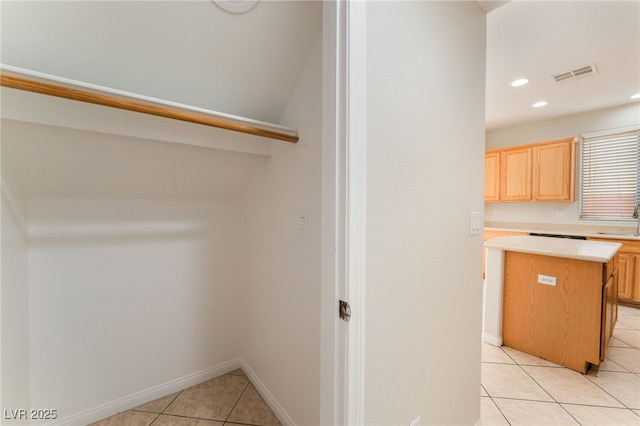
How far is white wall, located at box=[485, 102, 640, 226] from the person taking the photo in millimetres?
3531

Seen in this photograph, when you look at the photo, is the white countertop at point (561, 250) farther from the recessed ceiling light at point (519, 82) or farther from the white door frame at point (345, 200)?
the white door frame at point (345, 200)

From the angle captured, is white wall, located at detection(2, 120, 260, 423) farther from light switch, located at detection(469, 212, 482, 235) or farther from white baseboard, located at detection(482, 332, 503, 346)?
white baseboard, located at detection(482, 332, 503, 346)

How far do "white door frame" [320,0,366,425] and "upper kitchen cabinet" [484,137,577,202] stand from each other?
177 inches

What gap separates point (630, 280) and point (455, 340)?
3770mm

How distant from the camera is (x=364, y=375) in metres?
0.85

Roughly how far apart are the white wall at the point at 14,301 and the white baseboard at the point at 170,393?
323mm

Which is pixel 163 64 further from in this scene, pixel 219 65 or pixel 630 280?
pixel 630 280

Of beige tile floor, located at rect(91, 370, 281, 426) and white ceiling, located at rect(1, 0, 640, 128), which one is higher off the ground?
white ceiling, located at rect(1, 0, 640, 128)

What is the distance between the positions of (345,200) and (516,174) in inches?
183

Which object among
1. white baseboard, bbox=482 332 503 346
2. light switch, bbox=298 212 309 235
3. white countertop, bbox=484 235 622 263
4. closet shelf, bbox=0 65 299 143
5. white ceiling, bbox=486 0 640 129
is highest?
white ceiling, bbox=486 0 640 129

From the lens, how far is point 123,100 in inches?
38.6

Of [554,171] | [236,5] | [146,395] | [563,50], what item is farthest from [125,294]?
[554,171]

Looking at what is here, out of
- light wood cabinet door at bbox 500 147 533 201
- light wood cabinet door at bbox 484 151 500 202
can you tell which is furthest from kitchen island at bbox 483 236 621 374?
light wood cabinet door at bbox 484 151 500 202

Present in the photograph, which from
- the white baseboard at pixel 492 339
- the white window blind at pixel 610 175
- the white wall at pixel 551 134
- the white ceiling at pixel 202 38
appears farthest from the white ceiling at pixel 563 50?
the white baseboard at pixel 492 339
